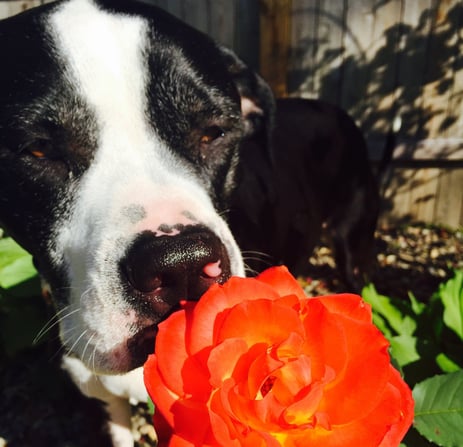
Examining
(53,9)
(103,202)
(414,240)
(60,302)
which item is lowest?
(414,240)

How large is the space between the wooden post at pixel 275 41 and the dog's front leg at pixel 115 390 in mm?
3110

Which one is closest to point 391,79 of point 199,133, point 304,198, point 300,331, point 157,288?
point 304,198

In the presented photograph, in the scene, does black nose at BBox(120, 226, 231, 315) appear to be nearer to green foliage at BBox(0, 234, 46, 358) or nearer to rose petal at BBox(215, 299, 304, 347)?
rose petal at BBox(215, 299, 304, 347)

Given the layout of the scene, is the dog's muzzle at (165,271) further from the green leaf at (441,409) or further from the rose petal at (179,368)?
the green leaf at (441,409)

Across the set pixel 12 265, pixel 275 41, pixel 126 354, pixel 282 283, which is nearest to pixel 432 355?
pixel 126 354

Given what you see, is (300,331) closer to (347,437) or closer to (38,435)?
(347,437)

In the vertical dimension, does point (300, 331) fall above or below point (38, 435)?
above

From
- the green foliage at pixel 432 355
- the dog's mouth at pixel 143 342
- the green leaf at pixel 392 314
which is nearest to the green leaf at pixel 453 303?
the green foliage at pixel 432 355

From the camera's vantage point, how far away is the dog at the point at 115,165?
1.37 meters

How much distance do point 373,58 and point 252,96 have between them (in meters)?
2.58

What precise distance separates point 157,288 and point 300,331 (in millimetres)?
574

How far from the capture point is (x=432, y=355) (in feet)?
6.75

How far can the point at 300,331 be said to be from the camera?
852mm

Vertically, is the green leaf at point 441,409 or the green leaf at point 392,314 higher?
the green leaf at point 441,409
